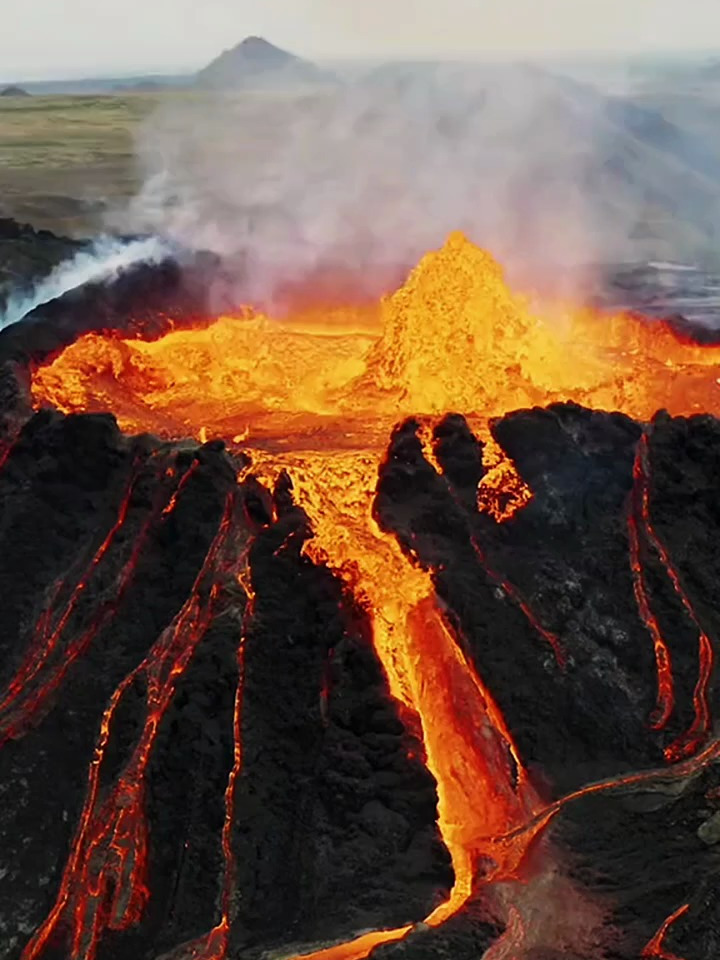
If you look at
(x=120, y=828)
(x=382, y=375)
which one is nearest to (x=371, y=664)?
(x=120, y=828)

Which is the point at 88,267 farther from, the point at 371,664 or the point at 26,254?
the point at 371,664

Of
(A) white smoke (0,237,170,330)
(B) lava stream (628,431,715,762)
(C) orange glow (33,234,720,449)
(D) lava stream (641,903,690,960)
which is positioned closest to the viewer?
(D) lava stream (641,903,690,960)

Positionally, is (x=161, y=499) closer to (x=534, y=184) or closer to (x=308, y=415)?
(x=308, y=415)

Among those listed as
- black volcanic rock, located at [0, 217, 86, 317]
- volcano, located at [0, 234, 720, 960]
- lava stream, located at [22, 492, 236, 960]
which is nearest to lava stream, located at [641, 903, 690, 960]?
volcano, located at [0, 234, 720, 960]

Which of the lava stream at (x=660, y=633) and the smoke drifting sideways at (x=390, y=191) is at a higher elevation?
the smoke drifting sideways at (x=390, y=191)

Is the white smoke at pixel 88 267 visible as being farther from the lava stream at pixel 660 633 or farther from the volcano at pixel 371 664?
the lava stream at pixel 660 633

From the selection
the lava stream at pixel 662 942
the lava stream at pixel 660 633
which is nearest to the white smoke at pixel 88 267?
the lava stream at pixel 660 633

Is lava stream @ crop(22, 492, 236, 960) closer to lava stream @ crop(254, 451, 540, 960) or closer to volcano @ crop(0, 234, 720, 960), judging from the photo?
volcano @ crop(0, 234, 720, 960)
